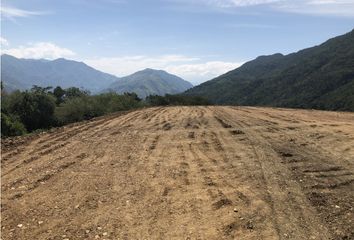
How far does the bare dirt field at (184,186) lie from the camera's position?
774 cm

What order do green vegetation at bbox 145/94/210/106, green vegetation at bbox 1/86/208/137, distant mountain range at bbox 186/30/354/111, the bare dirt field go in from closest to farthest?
1. the bare dirt field
2. green vegetation at bbox 1/86/208/137
3. green vegetation at bbox 145/94/210/106
4. distant mountain range at bbox 186/30/354/111

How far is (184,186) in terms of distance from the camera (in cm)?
1018

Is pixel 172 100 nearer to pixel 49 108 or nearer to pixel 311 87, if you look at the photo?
pixel 49 108

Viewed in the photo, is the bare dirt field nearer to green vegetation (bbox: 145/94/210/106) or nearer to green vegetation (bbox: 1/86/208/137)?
green vegetation (bbox: 1/86/208/137)

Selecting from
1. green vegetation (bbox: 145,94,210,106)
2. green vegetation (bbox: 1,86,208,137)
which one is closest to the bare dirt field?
green vegetation (bbox: 1,86,208,137)

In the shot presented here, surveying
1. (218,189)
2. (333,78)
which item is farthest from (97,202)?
(333,78)

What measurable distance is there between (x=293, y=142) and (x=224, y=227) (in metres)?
7.89

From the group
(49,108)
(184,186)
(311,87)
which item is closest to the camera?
(184,186)

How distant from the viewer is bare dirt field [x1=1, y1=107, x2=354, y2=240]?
774 centimetres

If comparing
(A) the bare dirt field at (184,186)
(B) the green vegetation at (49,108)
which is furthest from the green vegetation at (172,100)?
(A) the bare dirt field at (184,186)

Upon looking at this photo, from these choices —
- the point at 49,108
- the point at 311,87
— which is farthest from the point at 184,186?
the point at 311,87

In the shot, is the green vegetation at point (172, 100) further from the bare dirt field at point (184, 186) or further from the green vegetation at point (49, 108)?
the bare dirt field at point (184, 186)

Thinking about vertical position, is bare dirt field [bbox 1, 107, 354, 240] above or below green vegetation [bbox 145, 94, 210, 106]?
above

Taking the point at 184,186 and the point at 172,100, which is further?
the point at 172,100
